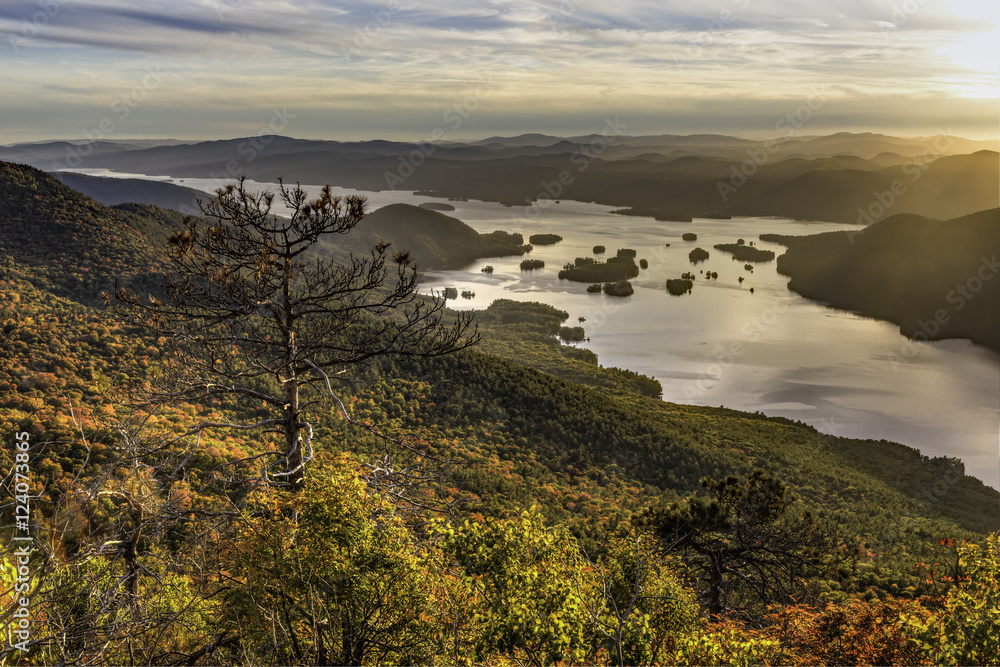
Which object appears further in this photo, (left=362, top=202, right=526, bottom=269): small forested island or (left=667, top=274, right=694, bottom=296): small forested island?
(left=362, top=202, right=526, bottom=269): small forested island

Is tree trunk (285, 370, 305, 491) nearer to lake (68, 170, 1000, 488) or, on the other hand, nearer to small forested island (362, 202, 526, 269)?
lake (68, 170, 1000, 488)

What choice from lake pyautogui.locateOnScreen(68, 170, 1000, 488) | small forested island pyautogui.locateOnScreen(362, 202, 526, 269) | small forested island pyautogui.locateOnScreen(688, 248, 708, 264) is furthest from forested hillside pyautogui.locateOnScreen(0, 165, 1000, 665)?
small forested island pyautogui.locateOnScreen(688, 248, 708, 264)

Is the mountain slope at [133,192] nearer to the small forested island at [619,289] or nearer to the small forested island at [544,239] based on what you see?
the small forested island at [619,289]

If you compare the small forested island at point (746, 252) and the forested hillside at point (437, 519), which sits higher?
the small forested island at point (746, 252)

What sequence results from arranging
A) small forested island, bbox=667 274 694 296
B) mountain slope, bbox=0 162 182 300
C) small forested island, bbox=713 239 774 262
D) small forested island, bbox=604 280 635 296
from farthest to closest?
1. small forested island, bbox=713 239 774 262
2. small forested island, bbox=604 280 635 296
3. small forested island, bbox=667 274 694 296
4. mountain slope, bbox=0 162 182 300

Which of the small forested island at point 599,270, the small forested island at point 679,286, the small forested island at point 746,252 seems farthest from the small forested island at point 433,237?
the small forested island at point 746,252

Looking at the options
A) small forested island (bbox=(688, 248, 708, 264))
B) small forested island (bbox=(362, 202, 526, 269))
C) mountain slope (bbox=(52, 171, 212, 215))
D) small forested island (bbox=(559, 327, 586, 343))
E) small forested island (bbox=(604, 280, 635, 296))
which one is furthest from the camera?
small forested island (bbox=(362, 202, 526, 269))

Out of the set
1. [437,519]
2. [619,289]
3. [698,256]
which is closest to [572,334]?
[619,289]

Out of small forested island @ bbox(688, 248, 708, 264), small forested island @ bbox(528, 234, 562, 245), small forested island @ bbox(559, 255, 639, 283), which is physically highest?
small forested island @ bbox(528, 234, 562, 245)
